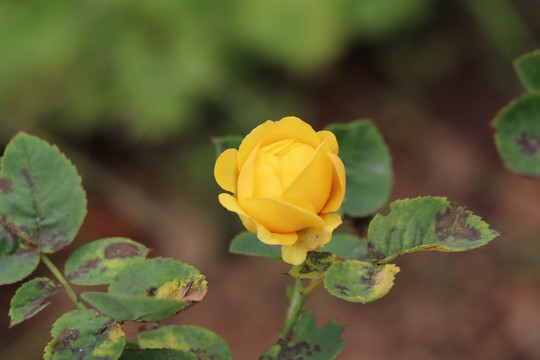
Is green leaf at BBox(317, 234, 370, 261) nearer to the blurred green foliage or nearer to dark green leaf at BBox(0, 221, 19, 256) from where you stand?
dark green leaf at BBox(0, 221, 19, 256)

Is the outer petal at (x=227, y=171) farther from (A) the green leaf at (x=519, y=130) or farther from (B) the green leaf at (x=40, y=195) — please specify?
(A) the green leaf at (x=519, y=130)

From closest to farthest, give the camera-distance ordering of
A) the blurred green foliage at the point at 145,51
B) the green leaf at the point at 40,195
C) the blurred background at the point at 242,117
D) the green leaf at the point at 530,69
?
1. the green leaf at the point at 40,195
2. the green leaf at the point at 530,69
3. the blurred background at the point at 242,117
4. the blurred green foliage at the point at 145,51

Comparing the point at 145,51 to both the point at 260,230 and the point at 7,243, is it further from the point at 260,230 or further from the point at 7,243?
the point at 260,230

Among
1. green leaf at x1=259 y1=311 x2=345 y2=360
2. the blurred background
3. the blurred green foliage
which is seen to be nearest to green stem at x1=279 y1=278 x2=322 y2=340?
green leaf at x1=259 y1=311 x2=345 y2=360

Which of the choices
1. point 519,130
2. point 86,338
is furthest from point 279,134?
point 519,130

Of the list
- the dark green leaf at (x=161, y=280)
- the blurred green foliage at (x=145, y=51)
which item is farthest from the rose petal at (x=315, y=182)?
the blurred green foliage at (x=145, y=51)
